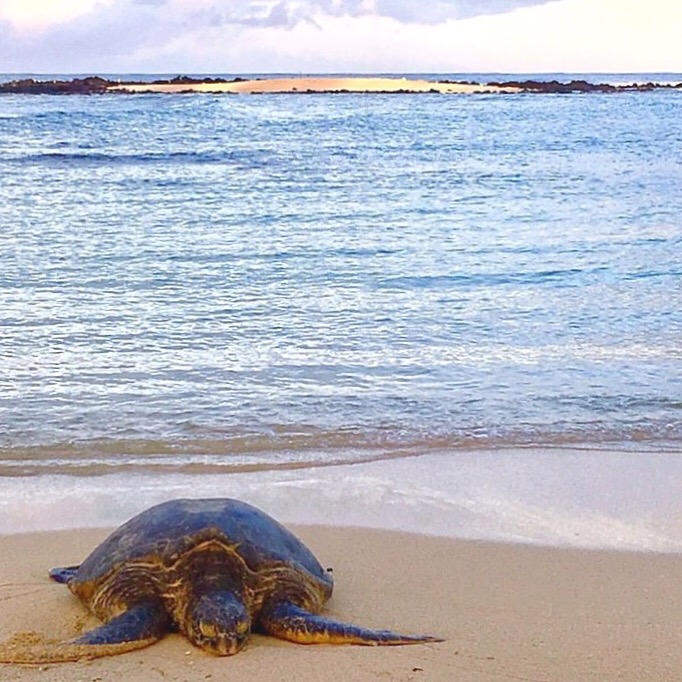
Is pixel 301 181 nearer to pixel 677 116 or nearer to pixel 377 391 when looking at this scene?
pixel 377 391

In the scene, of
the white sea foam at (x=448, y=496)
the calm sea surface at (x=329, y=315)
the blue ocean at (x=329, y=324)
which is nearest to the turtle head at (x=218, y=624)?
the white sea foam at (x=448, y=496)

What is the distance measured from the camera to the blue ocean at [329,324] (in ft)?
20.6

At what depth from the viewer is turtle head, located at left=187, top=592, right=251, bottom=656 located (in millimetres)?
3428

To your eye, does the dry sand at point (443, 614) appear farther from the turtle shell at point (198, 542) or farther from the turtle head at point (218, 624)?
the turtle shell at point (198, 542)

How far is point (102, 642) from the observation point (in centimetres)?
341

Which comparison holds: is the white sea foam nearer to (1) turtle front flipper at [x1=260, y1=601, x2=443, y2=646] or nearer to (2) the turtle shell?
(2) the turtle shell

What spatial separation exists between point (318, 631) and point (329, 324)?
5783mm

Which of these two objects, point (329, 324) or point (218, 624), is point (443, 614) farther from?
point (329, 324)

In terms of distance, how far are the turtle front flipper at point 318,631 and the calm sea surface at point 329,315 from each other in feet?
7.44

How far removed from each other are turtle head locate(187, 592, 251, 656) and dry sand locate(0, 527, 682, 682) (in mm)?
39

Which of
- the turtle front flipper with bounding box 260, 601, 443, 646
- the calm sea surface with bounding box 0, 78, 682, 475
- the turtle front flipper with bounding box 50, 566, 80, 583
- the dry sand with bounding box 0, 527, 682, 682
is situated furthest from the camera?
the calm sea surface with bounding box 0, 78, 682, 475

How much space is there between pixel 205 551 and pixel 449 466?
242 cm

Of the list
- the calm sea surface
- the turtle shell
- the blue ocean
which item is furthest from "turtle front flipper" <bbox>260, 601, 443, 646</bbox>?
the calm sea surface

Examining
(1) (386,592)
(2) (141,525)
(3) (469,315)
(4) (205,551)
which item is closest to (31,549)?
(2) (141,525)
